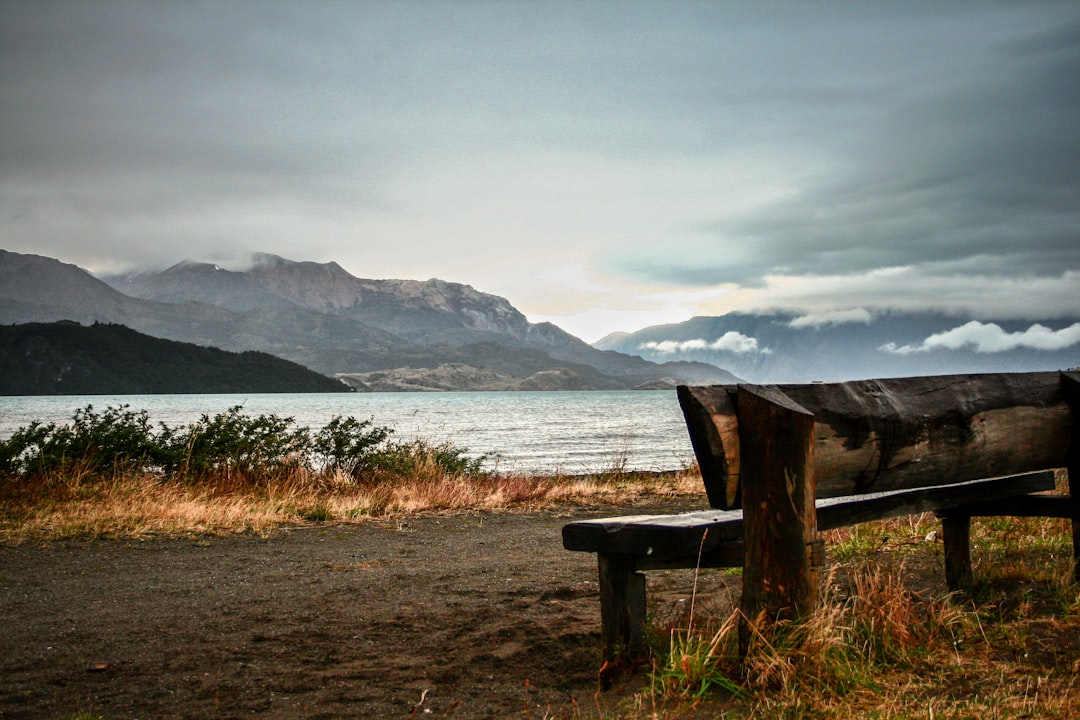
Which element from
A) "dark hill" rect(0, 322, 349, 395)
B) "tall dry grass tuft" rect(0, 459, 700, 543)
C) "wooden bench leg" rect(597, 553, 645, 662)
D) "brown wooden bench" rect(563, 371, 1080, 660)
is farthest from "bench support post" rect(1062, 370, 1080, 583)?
"dark hill" rect(0, 322, 349, 395)

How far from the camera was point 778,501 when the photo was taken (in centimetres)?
361

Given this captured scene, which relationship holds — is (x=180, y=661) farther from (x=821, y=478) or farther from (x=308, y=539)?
(x=308, y=539)

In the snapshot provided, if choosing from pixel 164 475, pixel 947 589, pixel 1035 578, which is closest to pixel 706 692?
pixel 947 589

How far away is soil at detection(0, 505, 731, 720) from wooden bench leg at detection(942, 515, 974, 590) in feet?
5.25

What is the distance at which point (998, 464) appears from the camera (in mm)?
4672

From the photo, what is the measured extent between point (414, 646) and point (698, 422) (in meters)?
2.52

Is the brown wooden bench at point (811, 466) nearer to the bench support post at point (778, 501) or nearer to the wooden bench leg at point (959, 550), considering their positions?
the bench support post at point (778, 501)

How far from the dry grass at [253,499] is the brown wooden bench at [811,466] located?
7224 mm

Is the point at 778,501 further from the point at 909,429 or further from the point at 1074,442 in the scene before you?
the point at 1074,442

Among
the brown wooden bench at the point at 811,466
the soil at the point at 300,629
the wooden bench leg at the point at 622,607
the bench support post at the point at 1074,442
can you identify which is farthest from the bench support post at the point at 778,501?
the bench support post at the point at 1074,442

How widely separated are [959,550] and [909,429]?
206 centimetres

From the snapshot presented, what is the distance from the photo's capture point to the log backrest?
3.70m

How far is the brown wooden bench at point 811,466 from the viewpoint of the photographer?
3.62m

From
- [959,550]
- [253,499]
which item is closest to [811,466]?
[959,550]
